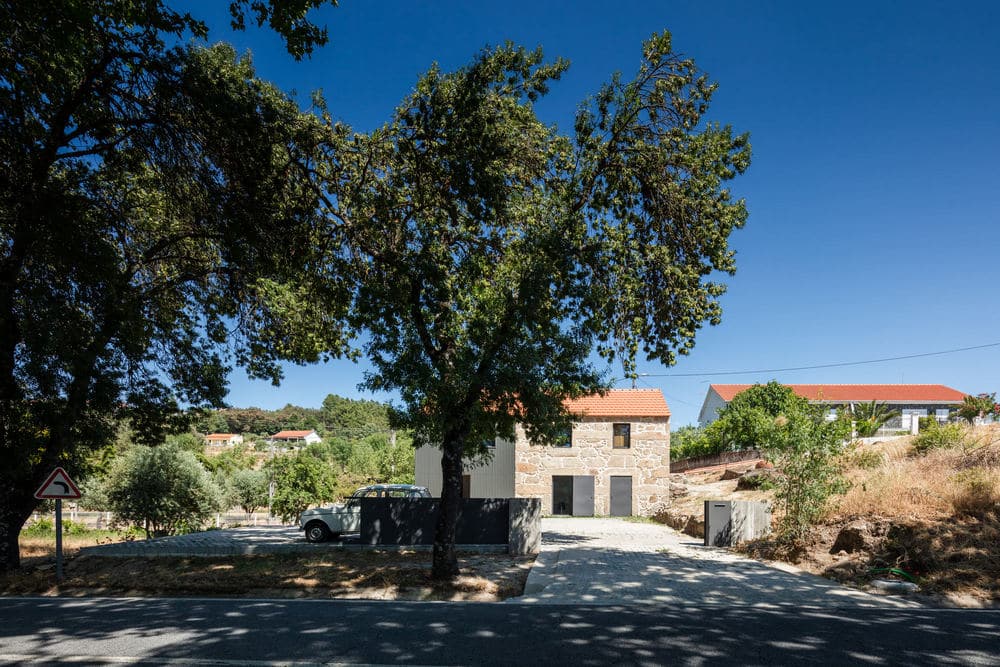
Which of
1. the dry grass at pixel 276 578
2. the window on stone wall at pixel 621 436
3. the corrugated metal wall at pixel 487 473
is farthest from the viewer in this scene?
the window on stone wall at pixel 621 436

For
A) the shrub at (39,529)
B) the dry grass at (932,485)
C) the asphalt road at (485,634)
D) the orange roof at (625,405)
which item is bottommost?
the shrub at (39,529)

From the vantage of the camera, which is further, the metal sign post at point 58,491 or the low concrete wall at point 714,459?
the low concrete wall at point 714,459

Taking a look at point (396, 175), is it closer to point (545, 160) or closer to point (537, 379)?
point (545, 160)

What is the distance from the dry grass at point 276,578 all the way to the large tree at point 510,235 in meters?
0.99

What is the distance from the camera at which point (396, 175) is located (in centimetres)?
1199

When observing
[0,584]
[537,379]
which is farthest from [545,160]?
[0,584]

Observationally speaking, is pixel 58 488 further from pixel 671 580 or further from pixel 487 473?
pixel 487 473

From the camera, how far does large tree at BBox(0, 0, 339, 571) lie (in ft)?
27.4

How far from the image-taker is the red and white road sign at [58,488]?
11992 millimetres

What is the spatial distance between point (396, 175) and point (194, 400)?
824cm

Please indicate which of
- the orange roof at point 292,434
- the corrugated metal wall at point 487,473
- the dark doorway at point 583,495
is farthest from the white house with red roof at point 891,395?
the orange roof at point 292,434

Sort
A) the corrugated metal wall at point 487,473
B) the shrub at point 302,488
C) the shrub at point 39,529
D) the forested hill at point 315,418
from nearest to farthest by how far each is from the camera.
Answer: the shrub at point 39,529 < the shrub at point 302,488 < the corrugated metal wall at point 487,473 < the forested hill at point 315,418

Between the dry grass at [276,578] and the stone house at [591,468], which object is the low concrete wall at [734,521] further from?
the stone house at [591,468]

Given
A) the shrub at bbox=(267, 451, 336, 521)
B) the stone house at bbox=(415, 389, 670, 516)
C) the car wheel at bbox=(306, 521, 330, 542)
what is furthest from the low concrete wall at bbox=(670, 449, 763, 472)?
the car wheel at bbox=(306, 521, 330, 542)
